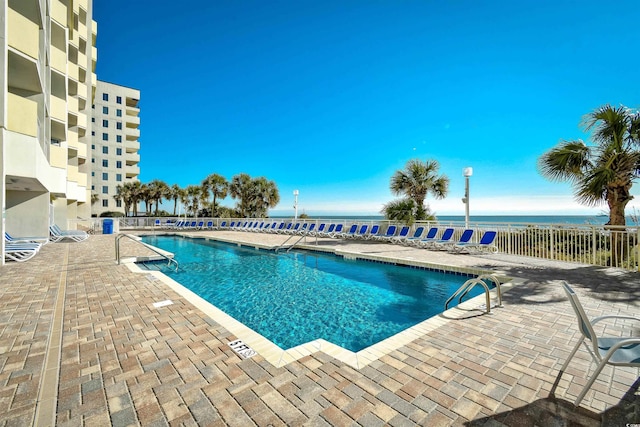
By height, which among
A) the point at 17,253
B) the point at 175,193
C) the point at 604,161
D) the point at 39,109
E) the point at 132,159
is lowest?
the point at 17,253

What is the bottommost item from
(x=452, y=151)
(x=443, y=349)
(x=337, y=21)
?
(x=443, y=349)

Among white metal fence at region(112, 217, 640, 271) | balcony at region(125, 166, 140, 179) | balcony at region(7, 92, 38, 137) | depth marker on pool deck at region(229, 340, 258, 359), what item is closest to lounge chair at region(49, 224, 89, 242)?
balcony at region(7, 92, 38, 137)

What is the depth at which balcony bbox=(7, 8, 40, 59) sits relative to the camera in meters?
7.95

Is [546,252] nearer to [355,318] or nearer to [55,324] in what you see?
[355,318]

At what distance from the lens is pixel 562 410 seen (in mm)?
2008

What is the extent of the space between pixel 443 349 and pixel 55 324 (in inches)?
186

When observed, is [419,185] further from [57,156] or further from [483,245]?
[57,156]

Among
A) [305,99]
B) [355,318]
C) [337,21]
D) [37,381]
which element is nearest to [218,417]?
[37,381]

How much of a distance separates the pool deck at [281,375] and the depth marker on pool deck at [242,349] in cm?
7

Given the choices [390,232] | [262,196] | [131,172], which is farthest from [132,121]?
[390,232]

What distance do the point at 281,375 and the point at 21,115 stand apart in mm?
10822

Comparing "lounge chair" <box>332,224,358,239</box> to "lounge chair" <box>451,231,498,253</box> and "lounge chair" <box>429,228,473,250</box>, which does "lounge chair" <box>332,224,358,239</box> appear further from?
"lounge chair" <box>451,231,498,253</box>

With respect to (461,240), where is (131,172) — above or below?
above

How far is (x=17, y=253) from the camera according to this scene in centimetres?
815
